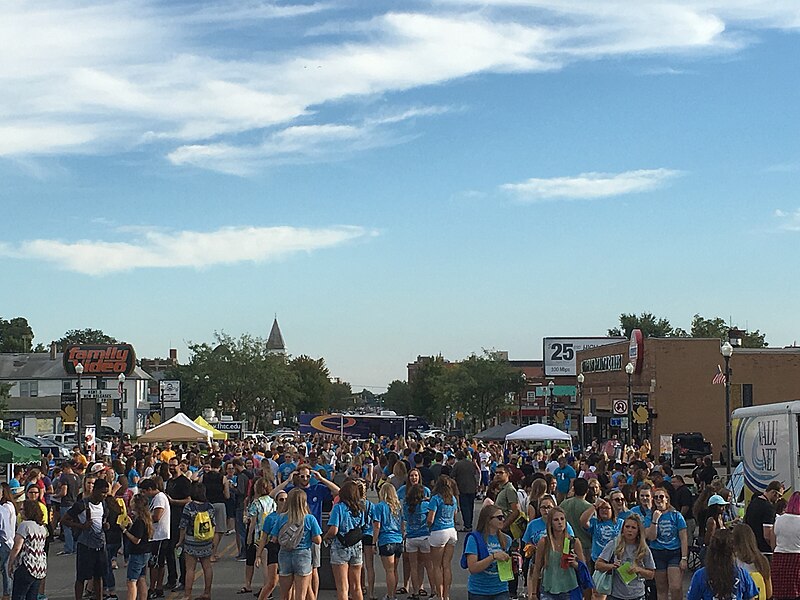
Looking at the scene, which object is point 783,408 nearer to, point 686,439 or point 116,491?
point 116,491

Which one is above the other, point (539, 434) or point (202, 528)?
point (539, 434)

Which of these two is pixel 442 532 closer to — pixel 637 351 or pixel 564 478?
pixel 564 478

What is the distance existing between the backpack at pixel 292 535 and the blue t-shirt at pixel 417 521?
241 centimetres

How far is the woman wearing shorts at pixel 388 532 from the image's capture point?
1390 cm

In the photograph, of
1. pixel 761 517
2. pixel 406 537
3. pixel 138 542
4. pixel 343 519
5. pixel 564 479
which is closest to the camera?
pixel 343 519

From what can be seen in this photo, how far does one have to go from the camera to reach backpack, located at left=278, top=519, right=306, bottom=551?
1182cm

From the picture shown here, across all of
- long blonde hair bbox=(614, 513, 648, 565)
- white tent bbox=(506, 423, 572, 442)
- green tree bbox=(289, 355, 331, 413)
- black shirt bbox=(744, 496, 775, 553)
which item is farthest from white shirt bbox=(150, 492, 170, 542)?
green tree bbox=(289, 355, 331, 413)

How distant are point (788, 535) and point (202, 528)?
289 inches

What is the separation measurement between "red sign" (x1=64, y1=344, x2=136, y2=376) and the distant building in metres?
15.2

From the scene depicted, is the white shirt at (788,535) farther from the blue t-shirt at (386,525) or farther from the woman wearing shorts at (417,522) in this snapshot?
the blue t-shirt at (386,525)

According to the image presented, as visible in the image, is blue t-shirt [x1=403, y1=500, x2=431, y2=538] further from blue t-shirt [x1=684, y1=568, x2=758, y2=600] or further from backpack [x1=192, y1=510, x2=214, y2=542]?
blue t-shirt [x1=684, y1=568, x2=758, y2=600]

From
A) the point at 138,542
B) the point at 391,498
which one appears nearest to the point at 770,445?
the point at 391,498

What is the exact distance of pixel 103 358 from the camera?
8138 centimetres

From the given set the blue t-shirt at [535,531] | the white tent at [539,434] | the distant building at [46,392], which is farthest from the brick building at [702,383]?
the distant building at [46,392]
